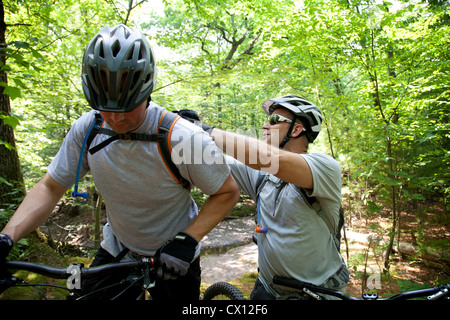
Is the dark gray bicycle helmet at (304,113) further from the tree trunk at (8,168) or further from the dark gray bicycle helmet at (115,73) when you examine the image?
the tree trunk at (8,168)

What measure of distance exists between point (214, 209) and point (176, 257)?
0.40m

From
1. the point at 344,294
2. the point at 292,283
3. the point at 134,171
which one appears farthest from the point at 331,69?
the point at 134,171

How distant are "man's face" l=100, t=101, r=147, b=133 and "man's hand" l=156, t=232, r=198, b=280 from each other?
0.82 meters

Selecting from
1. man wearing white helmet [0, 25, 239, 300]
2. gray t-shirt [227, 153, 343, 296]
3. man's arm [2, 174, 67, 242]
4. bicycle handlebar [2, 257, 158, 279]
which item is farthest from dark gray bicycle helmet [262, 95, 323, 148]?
man's arm [2, 174, 67, 242]

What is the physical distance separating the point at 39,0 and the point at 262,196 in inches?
235

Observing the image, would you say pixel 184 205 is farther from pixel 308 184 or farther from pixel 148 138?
pixel 308 184

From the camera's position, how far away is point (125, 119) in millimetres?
1721

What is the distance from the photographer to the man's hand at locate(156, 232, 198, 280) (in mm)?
1545

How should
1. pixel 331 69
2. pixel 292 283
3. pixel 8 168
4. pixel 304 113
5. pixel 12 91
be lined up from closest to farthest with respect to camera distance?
pixel 292 283, pixel 304 113, pixel 12 91, pixel 8 168, pixel 331 69

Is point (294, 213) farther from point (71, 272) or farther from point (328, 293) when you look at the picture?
point (71, 272)

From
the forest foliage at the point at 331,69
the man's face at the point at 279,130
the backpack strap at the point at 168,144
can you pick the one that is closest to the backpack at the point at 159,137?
the backpack strap at the point at 168,144

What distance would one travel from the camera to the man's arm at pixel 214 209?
173 cm

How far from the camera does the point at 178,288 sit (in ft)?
6.76
